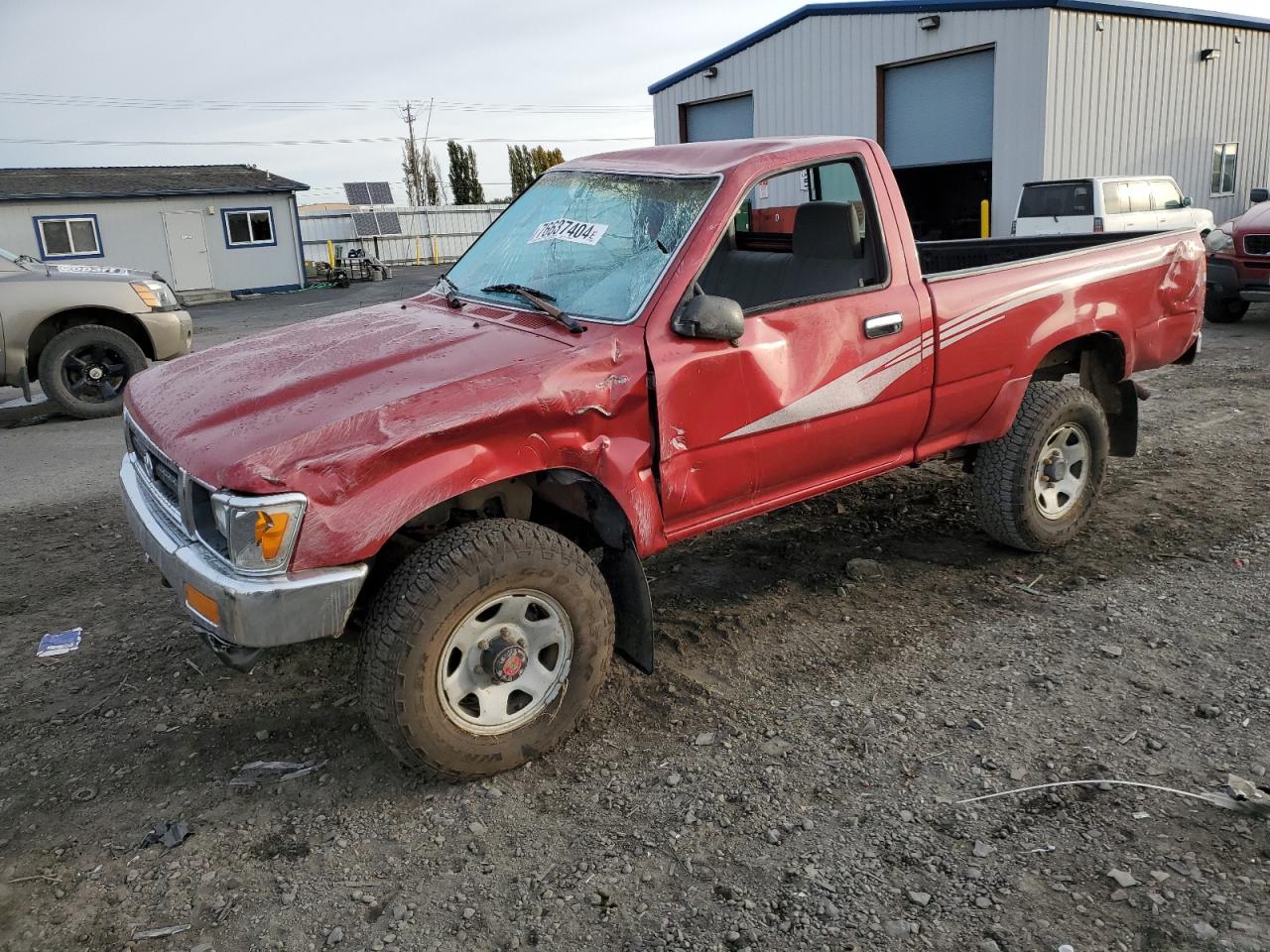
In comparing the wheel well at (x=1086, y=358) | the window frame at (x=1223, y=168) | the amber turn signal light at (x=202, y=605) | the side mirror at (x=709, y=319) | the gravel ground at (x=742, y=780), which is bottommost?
the gravel ground at (x=742, y=780)

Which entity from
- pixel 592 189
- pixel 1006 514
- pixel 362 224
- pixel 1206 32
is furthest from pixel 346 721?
pixel 362 224

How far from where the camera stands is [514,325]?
360 centimetres

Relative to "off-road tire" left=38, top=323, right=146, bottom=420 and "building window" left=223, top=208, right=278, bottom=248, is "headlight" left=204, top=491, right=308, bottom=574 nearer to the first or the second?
"off-road tire" left=38, top=323, right=146, bottom=420

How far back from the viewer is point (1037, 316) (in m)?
4.50

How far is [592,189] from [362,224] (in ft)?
117

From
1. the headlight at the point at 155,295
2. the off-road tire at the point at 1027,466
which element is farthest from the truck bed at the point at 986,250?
the headlight at the point at 155,295

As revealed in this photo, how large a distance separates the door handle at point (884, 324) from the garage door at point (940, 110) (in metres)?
15.9

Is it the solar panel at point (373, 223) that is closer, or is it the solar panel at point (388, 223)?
the solar panel at point (373, 223)

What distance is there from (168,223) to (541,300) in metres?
28.5

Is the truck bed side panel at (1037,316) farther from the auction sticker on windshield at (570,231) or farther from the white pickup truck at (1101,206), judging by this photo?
the white pickup truck at (1101,206)

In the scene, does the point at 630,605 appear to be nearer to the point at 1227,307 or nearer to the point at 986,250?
the point at 986,250

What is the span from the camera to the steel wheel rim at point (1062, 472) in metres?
4.78

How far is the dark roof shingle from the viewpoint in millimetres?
26781

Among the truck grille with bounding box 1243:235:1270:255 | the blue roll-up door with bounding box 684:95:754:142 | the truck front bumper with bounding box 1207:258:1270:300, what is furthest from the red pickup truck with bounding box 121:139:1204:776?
the blue roll-up door with bounding box 684:95:754:142
